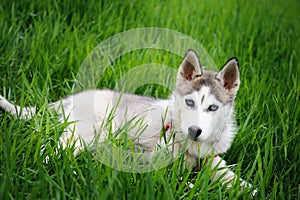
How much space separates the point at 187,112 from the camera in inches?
117

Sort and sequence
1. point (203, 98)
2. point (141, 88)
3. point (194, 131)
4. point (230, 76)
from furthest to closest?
point (141, 88), point (230, 76), point (203, 98), point (194, 131)

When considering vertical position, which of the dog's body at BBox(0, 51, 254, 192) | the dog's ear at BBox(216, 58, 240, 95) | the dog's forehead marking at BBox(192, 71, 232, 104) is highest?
the dog's ear at BBox(216, 58, 240, 95)

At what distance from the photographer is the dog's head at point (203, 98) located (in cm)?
288

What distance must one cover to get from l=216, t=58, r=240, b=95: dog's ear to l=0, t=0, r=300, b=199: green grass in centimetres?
38

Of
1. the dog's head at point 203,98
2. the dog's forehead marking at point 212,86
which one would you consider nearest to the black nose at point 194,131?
the dog's head at point 203,98

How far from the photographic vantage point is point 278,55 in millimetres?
5316

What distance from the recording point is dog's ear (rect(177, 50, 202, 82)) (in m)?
3.10

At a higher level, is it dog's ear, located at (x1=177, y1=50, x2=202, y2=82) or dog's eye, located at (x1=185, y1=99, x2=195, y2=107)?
dog's ear, located at (x1=177, y1=50, x2=202, y2=82)

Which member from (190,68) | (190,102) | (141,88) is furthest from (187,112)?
(141,88)

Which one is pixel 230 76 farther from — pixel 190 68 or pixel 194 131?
pixel 194 131

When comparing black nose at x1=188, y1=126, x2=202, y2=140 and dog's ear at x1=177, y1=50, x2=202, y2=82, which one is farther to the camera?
dog's ear at x1=177, y1=50, x2=202, y2=82

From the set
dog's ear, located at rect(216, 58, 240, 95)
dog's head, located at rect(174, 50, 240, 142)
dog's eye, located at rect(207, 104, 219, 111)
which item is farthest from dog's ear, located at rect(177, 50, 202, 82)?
dog's eye, located at rect(207, 104, 219, 111)

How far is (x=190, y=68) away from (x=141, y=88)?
104cm

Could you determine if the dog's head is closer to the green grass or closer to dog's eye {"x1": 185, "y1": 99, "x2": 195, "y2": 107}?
dog's eye {"x1": 185, "y1": 99, "x2": 195, "y2": 107}
